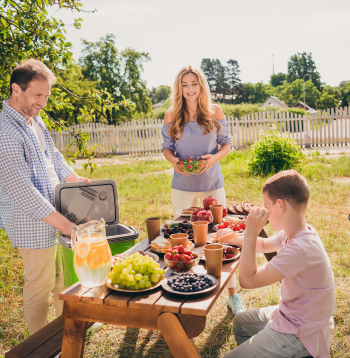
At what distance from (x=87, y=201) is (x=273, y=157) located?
6.31 m

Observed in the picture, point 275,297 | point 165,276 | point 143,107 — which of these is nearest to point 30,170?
point 165,276

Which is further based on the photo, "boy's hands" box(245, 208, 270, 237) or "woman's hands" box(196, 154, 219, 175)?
"woman's hands" box(196, 154, 219, 175)

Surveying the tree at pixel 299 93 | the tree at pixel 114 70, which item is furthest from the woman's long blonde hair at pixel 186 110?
the tree at pixel 299 93

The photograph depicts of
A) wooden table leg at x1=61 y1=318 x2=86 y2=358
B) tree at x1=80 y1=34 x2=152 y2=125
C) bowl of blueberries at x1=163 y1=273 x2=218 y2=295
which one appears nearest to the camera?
bowl of blueberries at x1=163 y1=273 x2=218 y2=295

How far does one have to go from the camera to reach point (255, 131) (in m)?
13.7

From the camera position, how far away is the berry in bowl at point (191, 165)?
287 cm

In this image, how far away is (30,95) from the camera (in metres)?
2.16

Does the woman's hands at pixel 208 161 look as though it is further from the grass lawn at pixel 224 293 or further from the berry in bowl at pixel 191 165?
the grass lawn at pixel 224 293

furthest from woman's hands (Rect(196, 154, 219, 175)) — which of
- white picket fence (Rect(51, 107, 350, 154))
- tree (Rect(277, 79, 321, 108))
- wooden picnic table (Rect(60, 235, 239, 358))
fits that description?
tree (Rect(277, 79, 321, 108))

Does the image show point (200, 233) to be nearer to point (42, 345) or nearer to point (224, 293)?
point (42, 345)

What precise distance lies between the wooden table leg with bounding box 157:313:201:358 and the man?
1.02m

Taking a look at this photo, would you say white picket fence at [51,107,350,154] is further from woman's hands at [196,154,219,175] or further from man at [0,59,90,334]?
man at [0,59,90,334]

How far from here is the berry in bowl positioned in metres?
2.87

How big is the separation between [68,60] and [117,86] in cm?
2133
